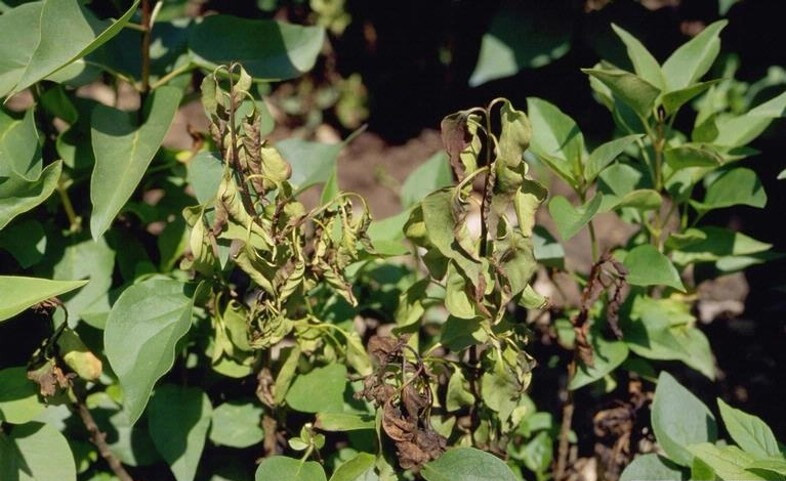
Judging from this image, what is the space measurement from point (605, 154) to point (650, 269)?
0.77ft

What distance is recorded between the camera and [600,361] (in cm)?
173

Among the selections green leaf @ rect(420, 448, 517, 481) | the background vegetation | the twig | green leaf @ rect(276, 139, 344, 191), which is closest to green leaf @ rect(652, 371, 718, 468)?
the background vegetation

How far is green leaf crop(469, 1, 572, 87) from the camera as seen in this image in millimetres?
2414

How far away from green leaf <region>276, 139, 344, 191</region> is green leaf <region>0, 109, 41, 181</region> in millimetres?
432

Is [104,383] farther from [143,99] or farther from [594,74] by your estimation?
[594,74]

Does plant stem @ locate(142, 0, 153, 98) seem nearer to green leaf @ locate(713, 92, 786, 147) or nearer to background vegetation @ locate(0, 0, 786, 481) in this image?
background vegetation @ locate(0, 0, 786, 481)

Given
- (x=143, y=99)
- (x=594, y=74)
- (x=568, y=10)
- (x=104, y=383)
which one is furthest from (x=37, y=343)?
(x=568, y=10)

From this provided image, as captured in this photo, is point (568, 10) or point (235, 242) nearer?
point (235, 242)

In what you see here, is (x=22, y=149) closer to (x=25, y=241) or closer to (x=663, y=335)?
(x=25, y=241)

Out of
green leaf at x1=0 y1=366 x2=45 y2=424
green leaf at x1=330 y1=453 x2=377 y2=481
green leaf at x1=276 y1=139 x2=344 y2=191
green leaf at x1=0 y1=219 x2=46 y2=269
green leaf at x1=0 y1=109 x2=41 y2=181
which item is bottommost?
green leaf at x1=330 y1=453 x2=377 y2=481

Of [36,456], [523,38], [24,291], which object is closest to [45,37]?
[24,291]

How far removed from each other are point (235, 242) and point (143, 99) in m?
0.46

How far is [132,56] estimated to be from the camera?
1.80 metres

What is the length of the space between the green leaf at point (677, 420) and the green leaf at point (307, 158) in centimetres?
72
